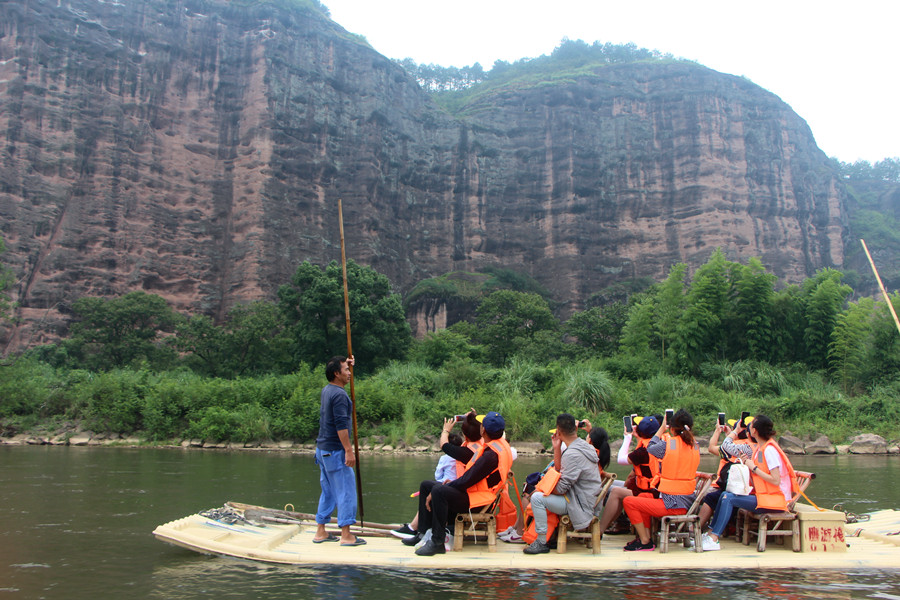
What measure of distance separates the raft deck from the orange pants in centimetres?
36

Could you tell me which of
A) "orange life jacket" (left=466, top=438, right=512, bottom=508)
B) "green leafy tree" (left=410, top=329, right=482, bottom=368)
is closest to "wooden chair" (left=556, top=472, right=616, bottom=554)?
"orange life jacket" (left=466, top=438, right=512, bottom=508)

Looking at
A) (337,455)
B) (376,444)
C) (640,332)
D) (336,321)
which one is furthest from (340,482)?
(336,321)

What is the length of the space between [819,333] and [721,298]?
4468 mm

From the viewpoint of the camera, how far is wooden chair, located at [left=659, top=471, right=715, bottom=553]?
21.6ft

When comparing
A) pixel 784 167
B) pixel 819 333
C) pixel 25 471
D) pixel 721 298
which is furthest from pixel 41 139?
pixel 784 167

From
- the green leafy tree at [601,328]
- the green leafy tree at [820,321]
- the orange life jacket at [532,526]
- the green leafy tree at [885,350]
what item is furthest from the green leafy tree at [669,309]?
the orange life jacket at [532,526]

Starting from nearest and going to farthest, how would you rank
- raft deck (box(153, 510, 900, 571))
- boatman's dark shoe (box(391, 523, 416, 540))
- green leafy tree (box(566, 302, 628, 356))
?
raft deck (box(153, 510, 900, 571)) → boatman's dark shoe (box(391, 523, 416, 540)) → green leafy tree (box(566, 302, 628, 356))

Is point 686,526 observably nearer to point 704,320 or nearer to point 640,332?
point 704,320

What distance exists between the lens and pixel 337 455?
691cm

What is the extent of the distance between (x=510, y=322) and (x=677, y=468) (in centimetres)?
3202

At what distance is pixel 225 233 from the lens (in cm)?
5069

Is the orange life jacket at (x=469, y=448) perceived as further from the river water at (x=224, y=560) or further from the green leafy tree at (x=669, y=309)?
the green leafy tree at (x=669, y=309)

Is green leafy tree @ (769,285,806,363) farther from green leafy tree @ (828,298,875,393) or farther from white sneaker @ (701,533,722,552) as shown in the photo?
white sneaker @ (701,533,722,552)

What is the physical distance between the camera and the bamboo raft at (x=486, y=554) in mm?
6250
